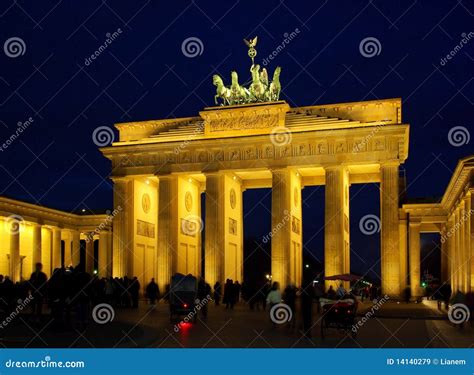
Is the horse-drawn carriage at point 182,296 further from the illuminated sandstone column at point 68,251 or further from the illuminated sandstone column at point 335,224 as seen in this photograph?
the illuminated sandstone column at point 68,251

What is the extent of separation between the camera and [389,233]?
148 feet

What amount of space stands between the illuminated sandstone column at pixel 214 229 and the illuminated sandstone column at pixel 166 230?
2761mm

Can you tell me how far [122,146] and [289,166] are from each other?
43.3ft

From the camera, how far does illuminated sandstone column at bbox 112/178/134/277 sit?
164 feet

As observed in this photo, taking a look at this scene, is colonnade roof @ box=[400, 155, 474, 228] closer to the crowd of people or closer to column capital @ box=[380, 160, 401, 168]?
column capital @ box=[380, 160, 401, 168]

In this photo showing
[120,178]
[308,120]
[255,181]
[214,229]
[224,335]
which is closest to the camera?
[224,335]

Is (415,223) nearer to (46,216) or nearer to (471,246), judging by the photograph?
(471,246)

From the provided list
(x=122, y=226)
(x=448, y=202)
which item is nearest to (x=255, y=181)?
(x=122, y=226)

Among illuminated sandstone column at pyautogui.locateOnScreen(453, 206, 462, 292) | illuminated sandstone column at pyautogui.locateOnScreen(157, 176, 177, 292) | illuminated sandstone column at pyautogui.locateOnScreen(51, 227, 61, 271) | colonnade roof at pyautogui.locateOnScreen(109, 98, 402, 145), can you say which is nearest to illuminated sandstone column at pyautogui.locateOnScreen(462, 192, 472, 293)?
illuminated sandstone column at pyautogui.locateOnScreen(453, 206, 462, 292)

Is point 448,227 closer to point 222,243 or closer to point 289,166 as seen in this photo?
point 289,166

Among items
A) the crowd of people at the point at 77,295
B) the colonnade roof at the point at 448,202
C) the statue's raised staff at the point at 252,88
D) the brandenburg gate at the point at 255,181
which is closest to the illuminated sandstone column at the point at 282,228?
the brandenburg gate at the point at 255,181

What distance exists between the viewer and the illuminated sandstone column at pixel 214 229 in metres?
47.6

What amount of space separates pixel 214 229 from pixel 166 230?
372 cm

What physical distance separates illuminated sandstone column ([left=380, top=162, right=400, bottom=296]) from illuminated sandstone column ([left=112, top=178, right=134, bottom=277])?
61.0 feet
